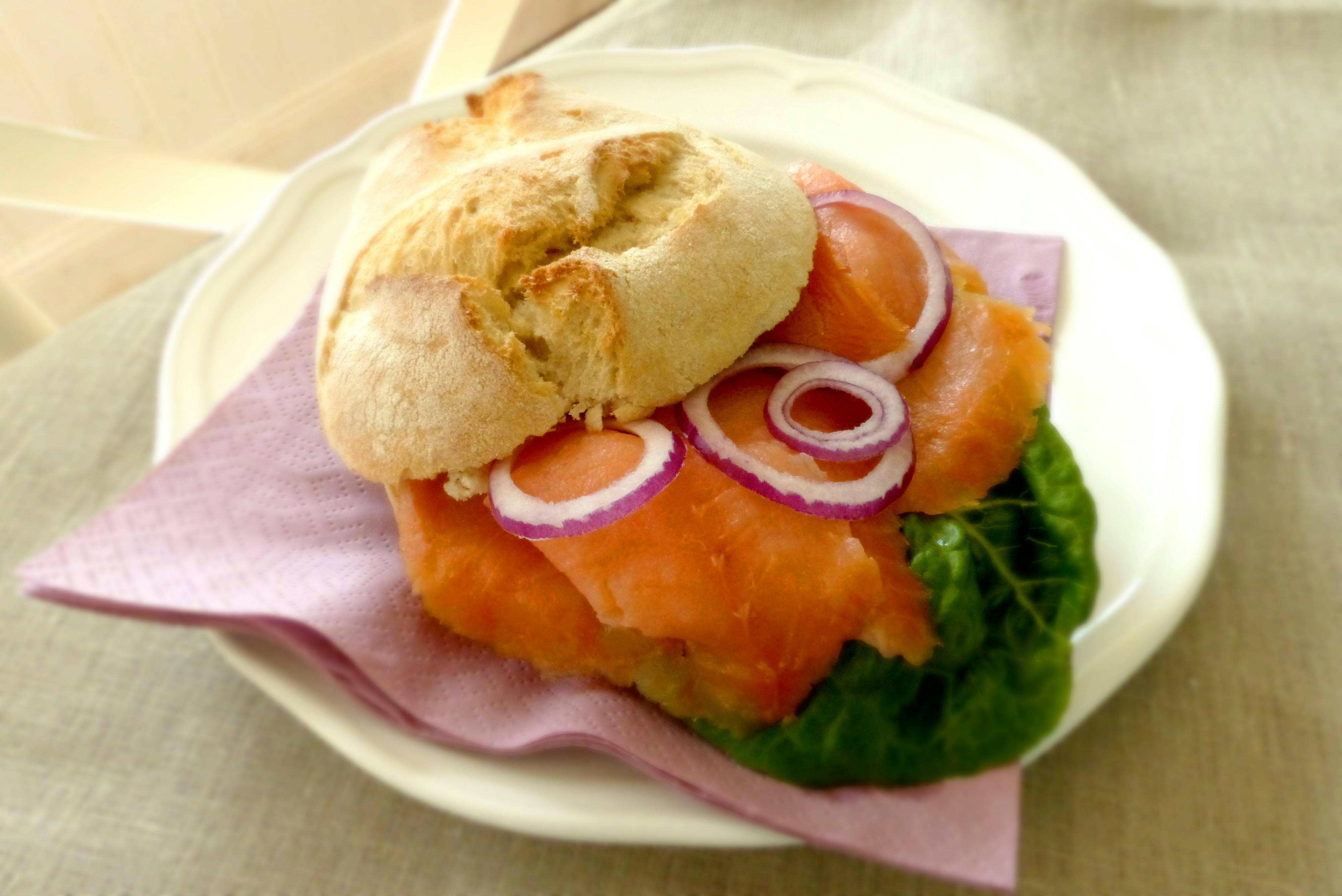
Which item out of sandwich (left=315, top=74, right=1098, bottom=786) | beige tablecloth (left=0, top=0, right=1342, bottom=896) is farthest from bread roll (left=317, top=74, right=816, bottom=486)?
beige tablecloth (left=0, top=0, right=1342, bottom=896)

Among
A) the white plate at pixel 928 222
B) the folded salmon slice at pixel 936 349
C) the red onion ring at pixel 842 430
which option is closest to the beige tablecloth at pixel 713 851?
the white plate at pixel 928 222

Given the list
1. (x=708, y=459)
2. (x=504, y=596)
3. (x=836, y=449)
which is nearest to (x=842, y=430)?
(x=836, y=449)

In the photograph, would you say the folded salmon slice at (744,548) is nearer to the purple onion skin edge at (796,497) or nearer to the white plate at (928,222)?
the purple onion skin edge at (796,497)

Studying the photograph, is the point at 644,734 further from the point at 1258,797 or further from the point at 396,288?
the point at 1258,797

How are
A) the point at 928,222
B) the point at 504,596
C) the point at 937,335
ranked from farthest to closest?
the point at 928,222 → the point at 937,335 → the point at 504,596

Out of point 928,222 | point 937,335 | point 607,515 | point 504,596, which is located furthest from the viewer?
point 928,222

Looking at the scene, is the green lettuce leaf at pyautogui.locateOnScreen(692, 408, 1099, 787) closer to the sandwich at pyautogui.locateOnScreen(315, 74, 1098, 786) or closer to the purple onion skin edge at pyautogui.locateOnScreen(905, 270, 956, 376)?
the sandwich at pyautogui.locateOnScreen(315, 74, 1098, 786)

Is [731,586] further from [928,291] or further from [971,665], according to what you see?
[928,291]
